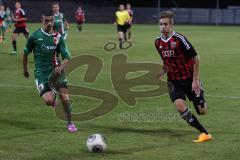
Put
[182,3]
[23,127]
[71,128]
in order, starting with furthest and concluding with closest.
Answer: [182,3] → [23,127] → [71,128]

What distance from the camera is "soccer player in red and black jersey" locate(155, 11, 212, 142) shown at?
362 inches

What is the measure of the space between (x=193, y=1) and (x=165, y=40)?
202 feet

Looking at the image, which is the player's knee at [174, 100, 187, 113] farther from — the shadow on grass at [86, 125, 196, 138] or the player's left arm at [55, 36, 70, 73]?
the player's left arm at [55, 36, 70, 73]

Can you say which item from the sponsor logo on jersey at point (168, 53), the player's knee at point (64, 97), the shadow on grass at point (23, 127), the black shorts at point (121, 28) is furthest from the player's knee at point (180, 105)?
the black shorts at point (121, 28)

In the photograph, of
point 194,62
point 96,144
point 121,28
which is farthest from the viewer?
point 121,28

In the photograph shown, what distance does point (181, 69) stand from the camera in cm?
938

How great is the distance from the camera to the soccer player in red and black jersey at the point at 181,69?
9.20 m

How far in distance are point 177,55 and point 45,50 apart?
93.9 inches

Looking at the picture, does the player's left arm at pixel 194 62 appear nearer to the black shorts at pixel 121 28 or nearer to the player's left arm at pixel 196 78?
the player's left arm at pixel 196 78

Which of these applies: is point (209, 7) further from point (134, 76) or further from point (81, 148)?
point (81, 148)

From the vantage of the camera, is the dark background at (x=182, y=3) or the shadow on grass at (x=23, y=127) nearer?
the shadow on grass at (x=23, y=127)

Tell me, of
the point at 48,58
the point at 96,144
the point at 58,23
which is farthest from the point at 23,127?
the point at 58,23

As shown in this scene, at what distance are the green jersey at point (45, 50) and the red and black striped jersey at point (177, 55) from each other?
184 cm

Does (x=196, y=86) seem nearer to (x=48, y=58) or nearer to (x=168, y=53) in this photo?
(x=168, y=53)
